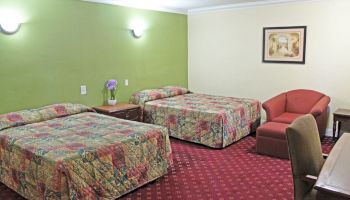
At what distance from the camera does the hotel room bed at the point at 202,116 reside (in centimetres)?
433

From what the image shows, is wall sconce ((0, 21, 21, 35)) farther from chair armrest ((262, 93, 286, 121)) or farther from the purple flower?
chair armrest ((262, 93, 286, 121))

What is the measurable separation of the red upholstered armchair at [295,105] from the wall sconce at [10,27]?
3.56 metres

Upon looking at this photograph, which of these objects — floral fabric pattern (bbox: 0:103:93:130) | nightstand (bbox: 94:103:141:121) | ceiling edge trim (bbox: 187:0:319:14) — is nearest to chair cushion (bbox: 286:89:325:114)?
ceiling edge trim (bbox: 187:0:319:14)

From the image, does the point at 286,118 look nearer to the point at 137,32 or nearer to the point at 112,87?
the point at 112,87

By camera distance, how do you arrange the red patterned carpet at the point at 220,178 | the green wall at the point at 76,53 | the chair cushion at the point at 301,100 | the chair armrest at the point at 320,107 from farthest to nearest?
the chair cushion at the point at 301,100 → the chair armrest at the point at 320,107 → the green wall at the point at 76,53 → the red patterned carpet at the point at 220,178

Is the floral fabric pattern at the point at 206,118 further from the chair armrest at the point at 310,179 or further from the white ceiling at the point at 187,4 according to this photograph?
the chair armrest at the point at 310,179

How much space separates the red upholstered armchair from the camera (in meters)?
4.52

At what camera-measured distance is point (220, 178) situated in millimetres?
3387

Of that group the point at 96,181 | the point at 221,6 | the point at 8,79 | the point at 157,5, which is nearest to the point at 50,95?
the point at 8,79

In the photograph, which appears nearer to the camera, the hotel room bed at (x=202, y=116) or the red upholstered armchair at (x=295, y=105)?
the hotel room bed at (x=202, y=116)

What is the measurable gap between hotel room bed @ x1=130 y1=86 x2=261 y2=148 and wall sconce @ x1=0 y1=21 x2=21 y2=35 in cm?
216

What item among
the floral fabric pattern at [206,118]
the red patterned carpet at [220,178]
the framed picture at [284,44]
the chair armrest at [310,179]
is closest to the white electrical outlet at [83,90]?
the floral fabric pattern at [206,118]

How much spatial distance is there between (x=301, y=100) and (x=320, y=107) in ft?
2.32

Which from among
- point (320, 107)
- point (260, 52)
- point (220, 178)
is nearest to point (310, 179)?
point (220, 178)
